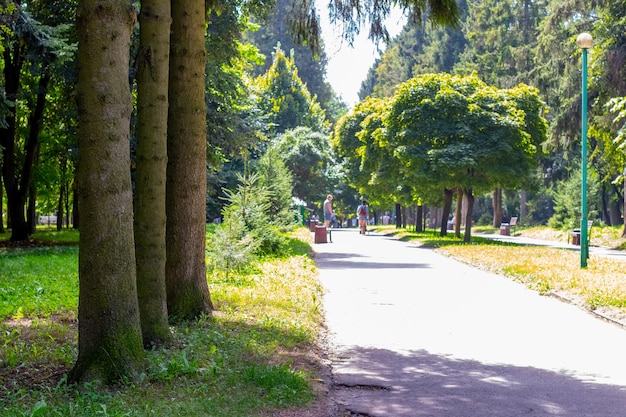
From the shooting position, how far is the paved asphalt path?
6.64 m

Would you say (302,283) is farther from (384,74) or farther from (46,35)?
(384,74)

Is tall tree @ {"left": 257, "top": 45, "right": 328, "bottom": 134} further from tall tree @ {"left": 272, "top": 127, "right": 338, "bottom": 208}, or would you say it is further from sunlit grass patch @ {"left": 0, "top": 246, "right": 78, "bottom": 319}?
sunlit grass patch @ {"left": 0, "top": 246, "right": 78, "bottom": 319}

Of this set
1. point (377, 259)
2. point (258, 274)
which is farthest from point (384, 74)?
point (258, 274)

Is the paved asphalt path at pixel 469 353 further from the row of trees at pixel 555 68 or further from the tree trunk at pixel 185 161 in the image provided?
the row of trees at pixel 555 68

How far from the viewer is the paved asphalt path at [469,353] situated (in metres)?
6.64

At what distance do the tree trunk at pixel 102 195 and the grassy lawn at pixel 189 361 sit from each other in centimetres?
34

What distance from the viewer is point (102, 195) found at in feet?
21.0

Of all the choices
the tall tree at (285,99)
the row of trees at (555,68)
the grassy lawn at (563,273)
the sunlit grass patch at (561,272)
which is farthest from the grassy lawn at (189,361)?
the tall tree at (285,99)

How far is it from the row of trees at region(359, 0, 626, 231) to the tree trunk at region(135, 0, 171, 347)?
483 cm

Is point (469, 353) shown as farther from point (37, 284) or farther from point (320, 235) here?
point (320, 235)

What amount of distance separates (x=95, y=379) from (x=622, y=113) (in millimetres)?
10044

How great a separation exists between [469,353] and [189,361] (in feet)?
10.8

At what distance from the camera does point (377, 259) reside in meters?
23.7

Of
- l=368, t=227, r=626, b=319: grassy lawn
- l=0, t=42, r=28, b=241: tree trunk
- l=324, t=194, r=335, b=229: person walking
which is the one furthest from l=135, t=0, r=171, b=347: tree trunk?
l=324, t=194, r=335, b=229: person walking
